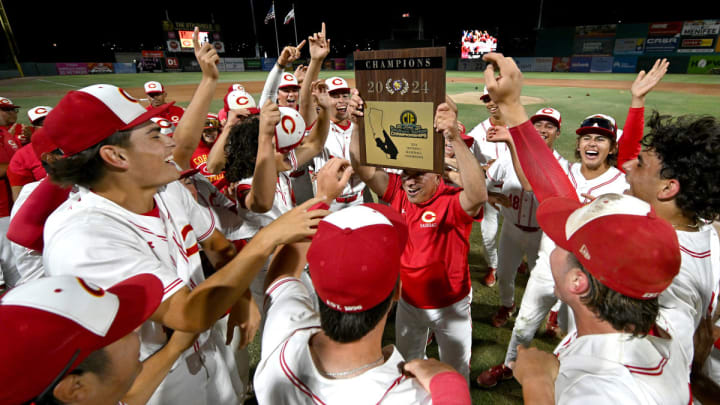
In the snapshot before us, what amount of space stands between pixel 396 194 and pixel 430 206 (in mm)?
439

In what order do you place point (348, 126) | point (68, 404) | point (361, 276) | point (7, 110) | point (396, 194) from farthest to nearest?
point (7, 110)
point (348, 126)
point (396, 194)
point (361, 276)
point (68, 404)

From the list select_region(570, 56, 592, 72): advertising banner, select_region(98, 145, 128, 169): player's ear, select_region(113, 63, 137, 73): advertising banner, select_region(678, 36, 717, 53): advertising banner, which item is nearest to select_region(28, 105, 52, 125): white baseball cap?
select_region(98, 145, 128, 169): player's ear

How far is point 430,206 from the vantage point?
276 centimetres

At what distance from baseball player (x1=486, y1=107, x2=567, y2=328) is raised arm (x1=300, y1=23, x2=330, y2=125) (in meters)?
2.41

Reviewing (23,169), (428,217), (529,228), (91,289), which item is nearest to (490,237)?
(529,228)

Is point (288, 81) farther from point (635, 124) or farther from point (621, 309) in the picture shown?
point (621, 309)

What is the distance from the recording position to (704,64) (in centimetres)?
2664

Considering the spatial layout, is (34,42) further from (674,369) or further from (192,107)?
(674,369)

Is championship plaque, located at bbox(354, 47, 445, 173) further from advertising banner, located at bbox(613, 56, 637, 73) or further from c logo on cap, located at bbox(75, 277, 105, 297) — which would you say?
advertising banner, located at bbox(613, 56, 637, 73)

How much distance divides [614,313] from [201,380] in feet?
6.90

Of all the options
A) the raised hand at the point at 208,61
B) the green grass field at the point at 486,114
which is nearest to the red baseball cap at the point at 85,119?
the raised hand at the point at 208,61

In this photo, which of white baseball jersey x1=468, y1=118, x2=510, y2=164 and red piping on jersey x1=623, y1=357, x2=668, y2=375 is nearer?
red piping on jersey x1=623, y1=357, x2=668, y2=375

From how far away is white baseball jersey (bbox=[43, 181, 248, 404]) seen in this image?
142 cm

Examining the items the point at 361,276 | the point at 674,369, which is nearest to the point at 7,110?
the point at 361,276
